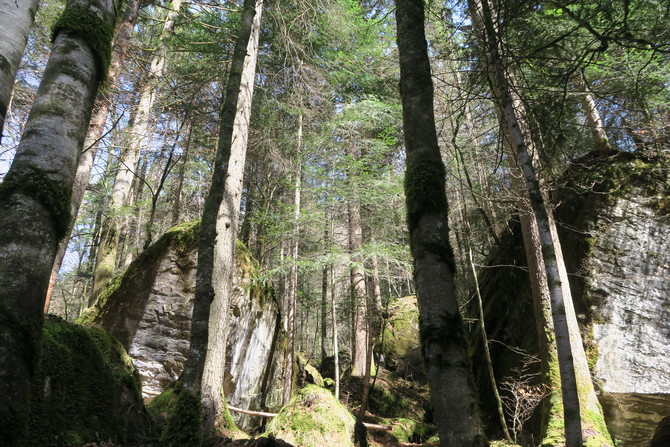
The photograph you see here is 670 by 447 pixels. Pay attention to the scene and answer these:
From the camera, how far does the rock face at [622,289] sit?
675 cm

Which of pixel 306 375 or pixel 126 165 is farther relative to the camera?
pixel 306 375

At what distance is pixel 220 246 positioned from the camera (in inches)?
247

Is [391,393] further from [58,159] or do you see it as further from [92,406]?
[58,159]

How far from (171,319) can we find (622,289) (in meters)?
9.54

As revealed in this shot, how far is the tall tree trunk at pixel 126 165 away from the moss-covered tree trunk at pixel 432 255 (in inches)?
286

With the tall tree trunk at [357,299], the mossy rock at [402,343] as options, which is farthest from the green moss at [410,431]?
the mossy rock at [402,343]

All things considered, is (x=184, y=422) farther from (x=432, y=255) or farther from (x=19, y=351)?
(x=432, y=255)

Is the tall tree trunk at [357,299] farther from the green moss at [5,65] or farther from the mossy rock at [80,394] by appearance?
the green moss at [5,65]

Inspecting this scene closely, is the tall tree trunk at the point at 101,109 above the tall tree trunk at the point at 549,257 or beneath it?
above

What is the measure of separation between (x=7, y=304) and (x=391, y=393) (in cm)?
1277

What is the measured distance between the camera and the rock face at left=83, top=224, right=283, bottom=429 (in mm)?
7094

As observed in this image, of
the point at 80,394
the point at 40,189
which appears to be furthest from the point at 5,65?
the point at 80,394

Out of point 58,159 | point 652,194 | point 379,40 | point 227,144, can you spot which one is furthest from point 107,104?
point 652,194

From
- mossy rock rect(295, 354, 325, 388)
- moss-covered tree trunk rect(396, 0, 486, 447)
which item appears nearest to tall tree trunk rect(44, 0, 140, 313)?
moss-covered tree trunk rect(396, 0, 486, 447)
